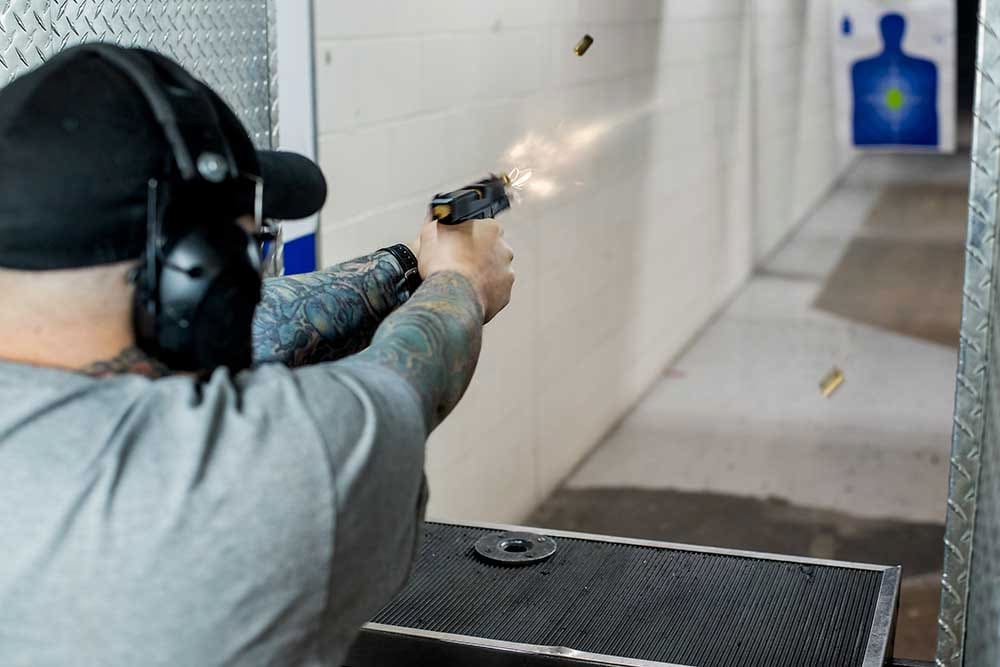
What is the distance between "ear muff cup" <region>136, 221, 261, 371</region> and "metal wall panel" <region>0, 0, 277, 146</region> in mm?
844

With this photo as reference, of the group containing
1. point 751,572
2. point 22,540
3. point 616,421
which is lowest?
point 616,421

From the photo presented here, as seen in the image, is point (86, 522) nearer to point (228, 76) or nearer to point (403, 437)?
point (403, 437)

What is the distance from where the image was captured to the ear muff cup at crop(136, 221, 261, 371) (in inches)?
37.1

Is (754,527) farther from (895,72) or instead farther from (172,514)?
(895,72)

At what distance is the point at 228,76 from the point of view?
2203mm

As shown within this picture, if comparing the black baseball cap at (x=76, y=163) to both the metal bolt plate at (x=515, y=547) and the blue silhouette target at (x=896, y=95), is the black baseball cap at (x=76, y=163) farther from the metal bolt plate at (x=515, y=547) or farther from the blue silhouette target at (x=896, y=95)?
the blue silhouette target at (x=896, y=95)

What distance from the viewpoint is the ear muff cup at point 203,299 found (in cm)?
94

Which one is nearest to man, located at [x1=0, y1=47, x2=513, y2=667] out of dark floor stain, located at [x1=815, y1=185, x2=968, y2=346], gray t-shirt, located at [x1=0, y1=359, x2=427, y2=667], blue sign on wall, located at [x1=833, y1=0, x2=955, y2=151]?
gray t-shirt, located at [x1=0, y1=359, x2=427, y2=667]

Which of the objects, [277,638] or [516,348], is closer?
[277,638]

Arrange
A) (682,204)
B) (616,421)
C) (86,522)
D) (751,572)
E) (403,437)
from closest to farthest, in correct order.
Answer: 1. (86,522)
2. (403,437)
3. (751,572)
4. (616,421)
5. (682,204)

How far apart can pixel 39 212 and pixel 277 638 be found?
0.38 meters

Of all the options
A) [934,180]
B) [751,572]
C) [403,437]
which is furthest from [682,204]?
[934,180]

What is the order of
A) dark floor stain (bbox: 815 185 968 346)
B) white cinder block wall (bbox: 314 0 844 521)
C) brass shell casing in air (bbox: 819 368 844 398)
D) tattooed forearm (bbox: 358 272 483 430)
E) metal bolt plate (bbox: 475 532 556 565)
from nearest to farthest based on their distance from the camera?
tattooed forearm (bbox: 358 272 483 430) → metal bolt plate (bbox: 475 532 556 565) → white cinder block wall (bbox: 314 0 844 521) → brass shell casing in air (bbox: 819 368 844 398) → dark floor stain (bbox: 815 185 968 346)

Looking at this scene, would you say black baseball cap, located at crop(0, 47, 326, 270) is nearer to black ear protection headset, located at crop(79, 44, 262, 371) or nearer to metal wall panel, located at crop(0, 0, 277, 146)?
black ear protection headset, located at crop(79, 44, 262, 371)
